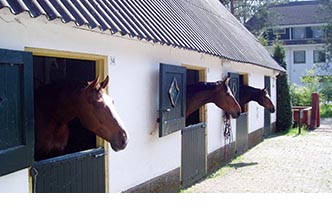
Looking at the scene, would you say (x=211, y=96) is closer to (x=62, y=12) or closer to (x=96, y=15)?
(x=96, y=15)

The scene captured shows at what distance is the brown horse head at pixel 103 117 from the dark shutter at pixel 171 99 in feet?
6.71

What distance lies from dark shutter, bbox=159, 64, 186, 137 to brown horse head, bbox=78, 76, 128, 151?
2.05 meters

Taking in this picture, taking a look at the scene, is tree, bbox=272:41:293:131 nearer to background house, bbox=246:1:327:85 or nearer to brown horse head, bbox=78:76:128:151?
brown horse head, bbox=78:76:128:151

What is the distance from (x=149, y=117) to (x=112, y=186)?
137cm

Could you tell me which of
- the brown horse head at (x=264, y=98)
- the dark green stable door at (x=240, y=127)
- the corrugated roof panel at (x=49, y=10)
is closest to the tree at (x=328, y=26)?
the dark green stable door at (x=240, y=127)

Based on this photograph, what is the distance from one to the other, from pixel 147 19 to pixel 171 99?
48.9 inches

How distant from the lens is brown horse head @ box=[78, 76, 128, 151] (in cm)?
411

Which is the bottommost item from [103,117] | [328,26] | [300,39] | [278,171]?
[278,171]

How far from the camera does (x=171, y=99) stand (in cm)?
647

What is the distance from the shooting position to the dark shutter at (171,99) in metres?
6.18

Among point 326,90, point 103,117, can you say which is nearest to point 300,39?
point 326,90

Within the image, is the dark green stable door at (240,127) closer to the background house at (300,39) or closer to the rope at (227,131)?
the rope at (227,131)

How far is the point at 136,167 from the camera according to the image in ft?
19.0

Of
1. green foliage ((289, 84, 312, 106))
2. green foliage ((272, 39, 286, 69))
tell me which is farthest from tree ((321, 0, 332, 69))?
green foliage ((272, 39, 286, 69))
